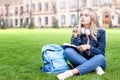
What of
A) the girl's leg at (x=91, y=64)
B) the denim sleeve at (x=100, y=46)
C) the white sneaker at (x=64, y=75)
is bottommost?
the white sneaker at (x=64, y=75)

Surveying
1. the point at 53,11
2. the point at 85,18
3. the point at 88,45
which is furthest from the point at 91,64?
the point at 53,11

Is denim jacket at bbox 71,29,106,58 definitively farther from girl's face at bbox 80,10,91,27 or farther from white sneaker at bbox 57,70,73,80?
white sneaker at bbox 57,70,73,80

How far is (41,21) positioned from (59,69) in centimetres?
6840

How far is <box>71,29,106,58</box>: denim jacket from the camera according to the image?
754cm

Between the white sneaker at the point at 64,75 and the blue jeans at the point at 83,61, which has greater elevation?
the blue jeans at the point at 83,61

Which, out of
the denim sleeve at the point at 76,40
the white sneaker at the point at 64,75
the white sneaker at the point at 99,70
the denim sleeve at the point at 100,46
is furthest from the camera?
the denim sleeve at the point at 76,40

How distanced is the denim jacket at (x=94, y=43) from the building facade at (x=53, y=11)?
51984mm

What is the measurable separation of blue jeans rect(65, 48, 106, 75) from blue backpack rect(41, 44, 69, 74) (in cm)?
14

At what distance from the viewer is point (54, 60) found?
7543 mm

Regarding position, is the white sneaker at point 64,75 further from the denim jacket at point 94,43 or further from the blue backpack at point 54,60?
the denim jacket at point 94,43

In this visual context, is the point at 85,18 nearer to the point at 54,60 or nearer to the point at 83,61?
the point at 83,61

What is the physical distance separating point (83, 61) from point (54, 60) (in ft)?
1.78

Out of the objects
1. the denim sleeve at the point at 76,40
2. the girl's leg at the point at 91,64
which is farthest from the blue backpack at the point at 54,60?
the girl's leg at the point at 91,64

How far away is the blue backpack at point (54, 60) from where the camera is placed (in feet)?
24.7
